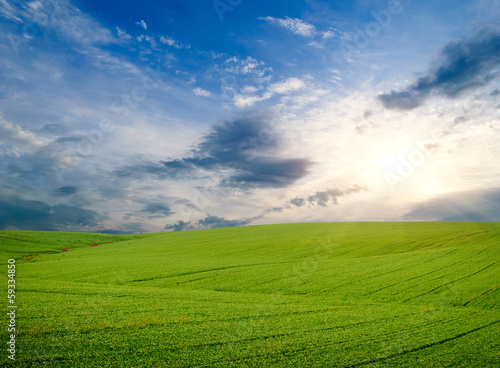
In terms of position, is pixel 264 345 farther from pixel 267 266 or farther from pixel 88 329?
pixel 267 266

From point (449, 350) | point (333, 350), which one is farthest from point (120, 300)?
point (449, 350)

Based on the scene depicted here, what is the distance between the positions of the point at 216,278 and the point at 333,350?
660 inches

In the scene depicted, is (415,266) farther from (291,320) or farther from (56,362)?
(56,362)

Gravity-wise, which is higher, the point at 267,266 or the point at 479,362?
the point at 267,266

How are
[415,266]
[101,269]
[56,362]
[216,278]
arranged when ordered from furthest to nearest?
[101,269], [415,266], [216,278], [56,362]

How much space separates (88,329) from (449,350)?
1432 cm

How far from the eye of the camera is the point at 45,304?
1469cm

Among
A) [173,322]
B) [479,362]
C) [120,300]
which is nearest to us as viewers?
[479,362]

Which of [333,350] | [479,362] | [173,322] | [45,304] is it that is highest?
[45,304]

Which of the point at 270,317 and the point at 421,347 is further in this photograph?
the point at 270,317

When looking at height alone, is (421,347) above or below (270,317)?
below

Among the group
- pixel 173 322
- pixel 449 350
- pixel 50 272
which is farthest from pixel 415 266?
pixel 50 272

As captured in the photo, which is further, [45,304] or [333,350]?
[45,304]

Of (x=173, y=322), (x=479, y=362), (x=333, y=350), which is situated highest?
(x=173, y=322)
